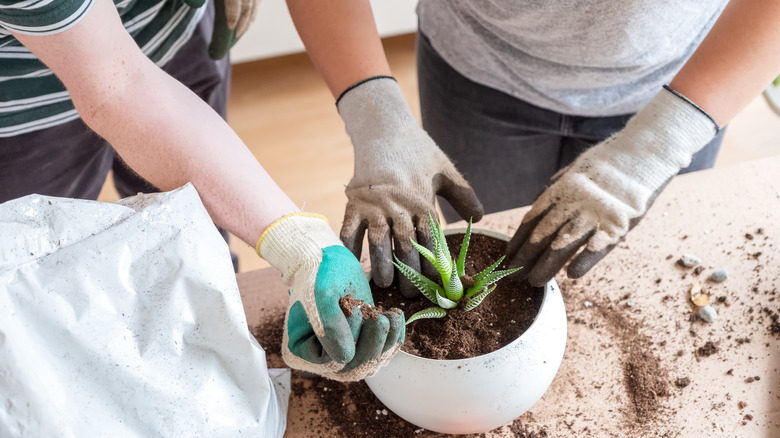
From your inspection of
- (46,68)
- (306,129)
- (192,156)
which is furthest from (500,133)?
(306,129)

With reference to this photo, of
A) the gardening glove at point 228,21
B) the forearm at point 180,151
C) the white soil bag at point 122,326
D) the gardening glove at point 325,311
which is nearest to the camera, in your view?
the white soil bag at point 122,326

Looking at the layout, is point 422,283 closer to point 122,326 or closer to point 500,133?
point 122,326

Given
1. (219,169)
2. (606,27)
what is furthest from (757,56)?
(219,169)

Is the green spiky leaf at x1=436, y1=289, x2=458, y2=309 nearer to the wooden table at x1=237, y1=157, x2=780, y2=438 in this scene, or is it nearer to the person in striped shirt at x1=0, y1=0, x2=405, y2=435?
the person in striped shirt at x1=0, y1=0, x2=405, y2=435

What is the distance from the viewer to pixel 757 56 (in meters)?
0.77

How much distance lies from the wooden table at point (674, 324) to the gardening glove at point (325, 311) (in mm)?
151

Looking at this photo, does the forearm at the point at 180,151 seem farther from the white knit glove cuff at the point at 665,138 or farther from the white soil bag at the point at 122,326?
the white knit glove cuff at the point at 665,138

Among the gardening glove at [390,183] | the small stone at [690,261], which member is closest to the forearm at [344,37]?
the gardening glove at [390,183]

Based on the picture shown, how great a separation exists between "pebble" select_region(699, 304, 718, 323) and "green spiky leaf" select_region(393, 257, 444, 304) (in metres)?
A: 0.36

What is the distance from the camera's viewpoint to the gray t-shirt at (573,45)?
2.81 ft

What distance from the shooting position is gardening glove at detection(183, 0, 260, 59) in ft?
3.28

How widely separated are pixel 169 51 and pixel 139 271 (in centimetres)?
59

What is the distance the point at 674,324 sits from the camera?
79 cm

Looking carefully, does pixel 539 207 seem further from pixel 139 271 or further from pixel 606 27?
pixel 139 271
